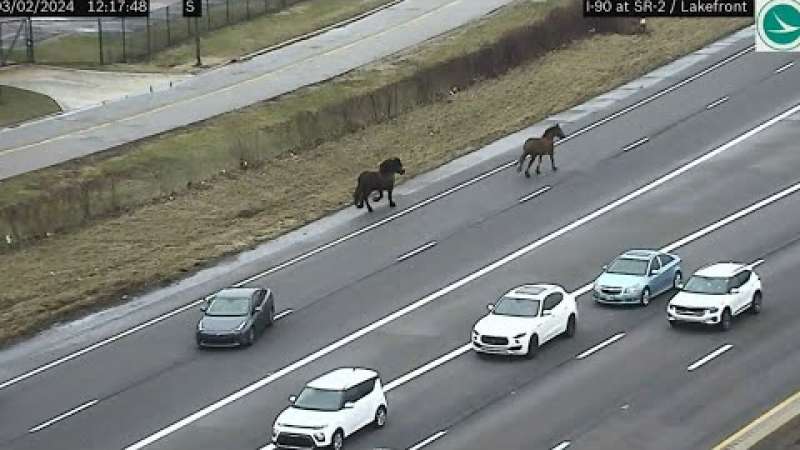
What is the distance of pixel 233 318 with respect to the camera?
154 feet

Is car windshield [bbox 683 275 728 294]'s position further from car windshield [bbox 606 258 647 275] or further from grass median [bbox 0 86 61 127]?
grass median [bbox 0 86 61 127]

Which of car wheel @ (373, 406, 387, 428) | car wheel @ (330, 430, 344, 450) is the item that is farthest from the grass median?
car wheel @ (330, 430, 344, 450)

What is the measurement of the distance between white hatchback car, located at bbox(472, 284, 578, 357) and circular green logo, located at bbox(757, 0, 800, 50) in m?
9.99

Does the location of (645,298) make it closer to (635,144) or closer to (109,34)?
(635,144)

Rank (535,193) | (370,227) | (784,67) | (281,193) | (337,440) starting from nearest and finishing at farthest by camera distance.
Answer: (337,440) → (370,227) → (535,193) → (281,193) → (784,67)

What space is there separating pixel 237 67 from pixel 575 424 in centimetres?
5106

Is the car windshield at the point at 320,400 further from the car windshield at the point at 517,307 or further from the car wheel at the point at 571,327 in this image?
the car wheel at the point at 571,327

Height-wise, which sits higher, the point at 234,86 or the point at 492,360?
the point at 492,360

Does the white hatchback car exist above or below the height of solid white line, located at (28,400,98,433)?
above

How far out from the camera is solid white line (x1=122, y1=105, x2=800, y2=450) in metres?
41.6

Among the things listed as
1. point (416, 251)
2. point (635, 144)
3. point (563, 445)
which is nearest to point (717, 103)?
point (635, 144)

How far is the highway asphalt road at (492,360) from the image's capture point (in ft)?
132

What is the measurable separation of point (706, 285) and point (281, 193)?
21920 millimetres

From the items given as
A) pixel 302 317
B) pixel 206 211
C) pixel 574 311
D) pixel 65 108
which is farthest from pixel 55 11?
pixel 65 108
